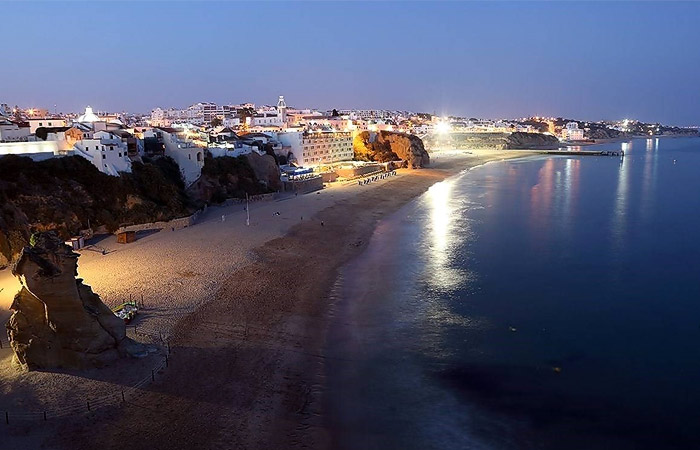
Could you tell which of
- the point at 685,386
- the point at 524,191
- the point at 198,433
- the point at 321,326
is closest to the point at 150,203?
the point at 321,326

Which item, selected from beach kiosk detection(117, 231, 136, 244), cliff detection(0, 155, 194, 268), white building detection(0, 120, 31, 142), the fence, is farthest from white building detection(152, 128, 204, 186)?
the fence

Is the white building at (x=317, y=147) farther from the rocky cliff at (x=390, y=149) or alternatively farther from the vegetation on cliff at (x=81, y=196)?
the vegetation on cliff at (x=81, y=196)

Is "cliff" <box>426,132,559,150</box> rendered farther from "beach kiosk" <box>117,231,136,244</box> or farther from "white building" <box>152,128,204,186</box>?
"beach kiosk" <box>117,231,136,244</box>

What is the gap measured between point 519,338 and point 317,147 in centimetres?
4288

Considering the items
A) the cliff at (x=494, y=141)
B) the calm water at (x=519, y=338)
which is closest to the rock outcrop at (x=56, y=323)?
the calm water at (x=519, y=338)

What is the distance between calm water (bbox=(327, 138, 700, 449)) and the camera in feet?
38.2

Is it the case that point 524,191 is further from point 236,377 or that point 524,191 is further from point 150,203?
point 236,377

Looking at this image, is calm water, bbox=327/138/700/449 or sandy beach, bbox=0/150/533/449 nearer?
sandy beach, bbox=0/150/533/449

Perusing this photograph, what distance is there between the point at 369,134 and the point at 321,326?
56.4 m

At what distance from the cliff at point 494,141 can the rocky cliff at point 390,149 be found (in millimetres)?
45734

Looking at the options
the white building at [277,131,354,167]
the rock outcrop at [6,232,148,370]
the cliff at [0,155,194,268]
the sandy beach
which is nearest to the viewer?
the sandy beach

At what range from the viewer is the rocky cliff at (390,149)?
6644 cm

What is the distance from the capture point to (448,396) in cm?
1275

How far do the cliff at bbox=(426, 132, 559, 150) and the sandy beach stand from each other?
93.7 m
